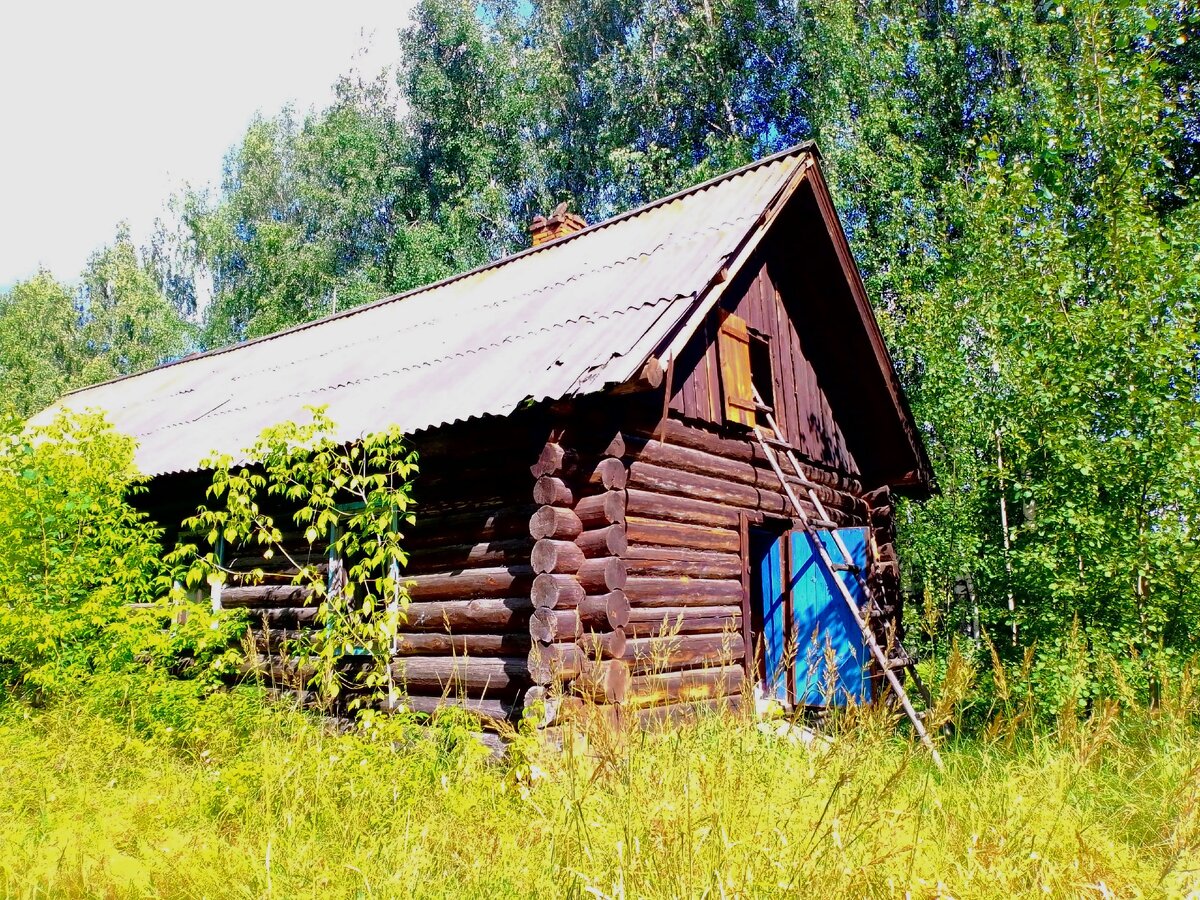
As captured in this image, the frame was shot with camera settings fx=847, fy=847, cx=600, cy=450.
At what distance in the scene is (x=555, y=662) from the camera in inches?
246

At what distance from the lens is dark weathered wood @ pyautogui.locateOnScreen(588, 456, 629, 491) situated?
22.3 feet

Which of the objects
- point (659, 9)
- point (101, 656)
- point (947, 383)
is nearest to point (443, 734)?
point (101, 656)

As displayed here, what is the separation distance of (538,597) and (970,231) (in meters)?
12.7

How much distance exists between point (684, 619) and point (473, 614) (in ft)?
6.46

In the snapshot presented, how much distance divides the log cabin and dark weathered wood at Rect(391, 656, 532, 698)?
2cm

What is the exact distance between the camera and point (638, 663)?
693cm

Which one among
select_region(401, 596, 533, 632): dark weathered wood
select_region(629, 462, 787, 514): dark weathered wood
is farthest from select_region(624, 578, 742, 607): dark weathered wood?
select_region(401, 596, 533, 632): dark weathered wood

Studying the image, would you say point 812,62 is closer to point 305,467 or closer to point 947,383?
point 947,383

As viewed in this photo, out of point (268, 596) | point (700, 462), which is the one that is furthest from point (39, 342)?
point (700, 462)

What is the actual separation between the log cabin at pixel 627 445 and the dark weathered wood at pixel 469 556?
0.06 feet

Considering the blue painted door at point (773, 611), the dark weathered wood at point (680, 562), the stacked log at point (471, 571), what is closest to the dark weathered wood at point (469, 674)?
the stacked log at point (471, 571)

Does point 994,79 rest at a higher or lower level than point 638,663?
higher

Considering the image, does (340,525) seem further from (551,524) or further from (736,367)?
(736,367)

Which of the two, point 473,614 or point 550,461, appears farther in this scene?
point 473,614
